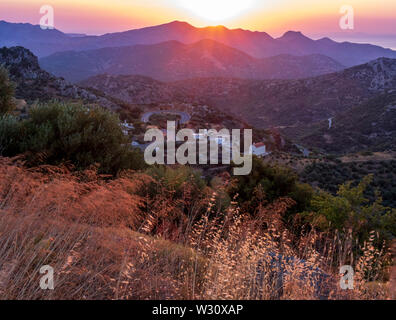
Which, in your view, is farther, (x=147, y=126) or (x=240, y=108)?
(x=240, y=108)

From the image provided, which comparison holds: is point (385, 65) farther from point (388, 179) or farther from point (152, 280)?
point (152, 280)

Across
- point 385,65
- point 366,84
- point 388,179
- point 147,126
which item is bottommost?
point 388,179

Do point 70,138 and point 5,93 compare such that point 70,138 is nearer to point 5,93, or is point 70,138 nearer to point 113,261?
point 113,261

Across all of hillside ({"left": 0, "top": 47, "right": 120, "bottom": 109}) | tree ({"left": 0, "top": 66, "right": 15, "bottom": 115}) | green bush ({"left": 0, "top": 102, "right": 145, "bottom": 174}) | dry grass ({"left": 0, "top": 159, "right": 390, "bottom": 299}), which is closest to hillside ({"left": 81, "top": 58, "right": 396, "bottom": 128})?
hillside ({"left": 0, "top": 47, "right": 120, "bottom": 109})

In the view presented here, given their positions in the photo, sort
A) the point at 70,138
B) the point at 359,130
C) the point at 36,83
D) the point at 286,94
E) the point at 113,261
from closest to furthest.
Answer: the point at 113,261 < the point at 70,138 < the point at 36,83 < the point at 359,130 < the point at 286,94

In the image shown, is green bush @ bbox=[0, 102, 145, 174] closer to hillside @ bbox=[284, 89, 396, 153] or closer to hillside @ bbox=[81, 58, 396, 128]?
hillside @ bbox=[284, 89, 396, 153]

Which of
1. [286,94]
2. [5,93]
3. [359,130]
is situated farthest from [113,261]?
[286,94]

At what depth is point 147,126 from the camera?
40.2 m

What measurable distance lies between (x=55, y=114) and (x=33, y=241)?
5.77 m

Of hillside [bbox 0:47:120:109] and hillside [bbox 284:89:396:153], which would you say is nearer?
hillside [bbox 0:47:120:109]

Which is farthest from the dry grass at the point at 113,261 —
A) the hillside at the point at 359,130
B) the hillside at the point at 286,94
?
the hillside at the point at 286,94

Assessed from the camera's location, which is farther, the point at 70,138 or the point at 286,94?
the point at 286,94

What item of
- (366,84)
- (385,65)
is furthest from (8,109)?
(385,65)

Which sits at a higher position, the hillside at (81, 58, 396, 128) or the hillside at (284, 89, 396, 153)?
the hillside at (81, 58, 396, 128)
